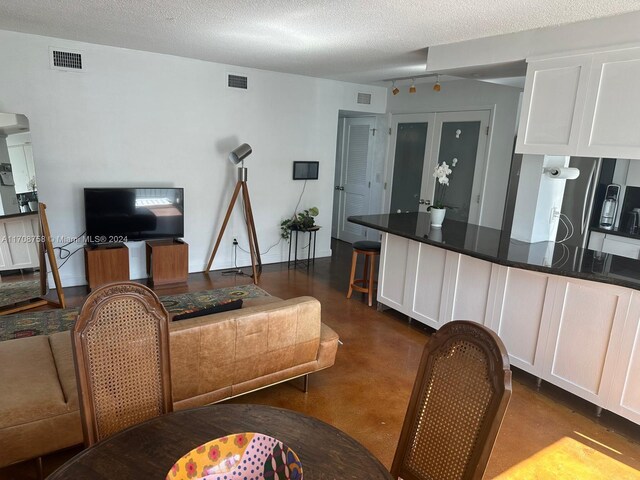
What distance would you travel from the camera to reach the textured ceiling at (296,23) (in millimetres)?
2812

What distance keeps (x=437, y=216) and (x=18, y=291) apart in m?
3.96

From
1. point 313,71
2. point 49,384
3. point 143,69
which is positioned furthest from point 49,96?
point 49,384

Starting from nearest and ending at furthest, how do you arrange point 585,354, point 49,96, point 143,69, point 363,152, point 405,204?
point 585,354
point 49,96
point 143,69
point 405,204
point 363,152

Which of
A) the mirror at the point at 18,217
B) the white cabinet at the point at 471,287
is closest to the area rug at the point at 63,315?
the mirror at the point at 18,217

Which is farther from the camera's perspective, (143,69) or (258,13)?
(143,69)

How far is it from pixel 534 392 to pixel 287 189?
12.8ft

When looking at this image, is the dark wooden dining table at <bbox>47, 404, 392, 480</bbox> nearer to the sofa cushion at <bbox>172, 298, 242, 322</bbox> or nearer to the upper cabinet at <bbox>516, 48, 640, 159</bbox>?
the sofa cushion at <bbox>172, 298, 242, 322</bbox>

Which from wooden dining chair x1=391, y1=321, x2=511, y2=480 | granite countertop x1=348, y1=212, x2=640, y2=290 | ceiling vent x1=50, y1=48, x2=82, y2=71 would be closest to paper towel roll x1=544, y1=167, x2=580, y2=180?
granite countertop x1=348, y1=212, x2=640, y2=290

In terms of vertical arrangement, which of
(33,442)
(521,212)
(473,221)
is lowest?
(33,442)

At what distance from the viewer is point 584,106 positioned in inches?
117

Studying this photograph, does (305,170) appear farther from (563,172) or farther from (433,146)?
(563,172)

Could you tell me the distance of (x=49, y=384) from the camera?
2.08 metres

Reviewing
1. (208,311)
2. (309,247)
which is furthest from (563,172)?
(309,247)

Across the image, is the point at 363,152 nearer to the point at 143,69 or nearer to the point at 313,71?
the point at 313,71
